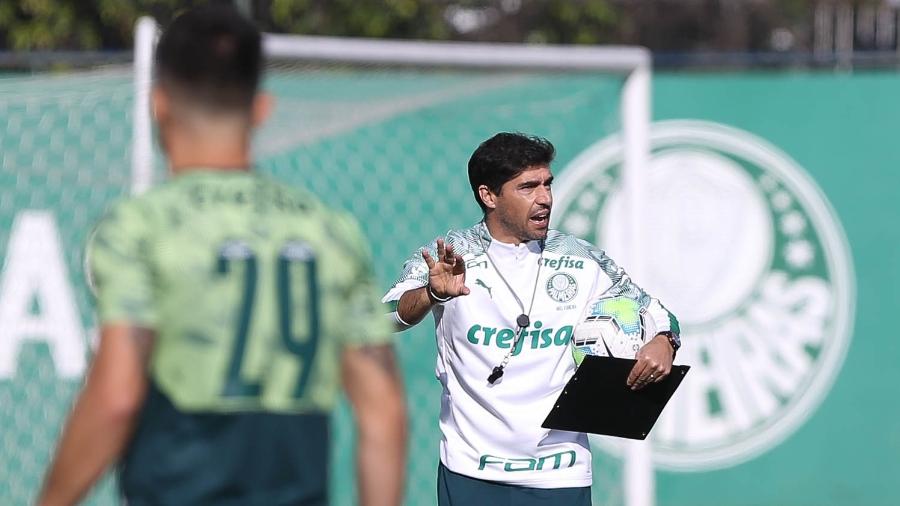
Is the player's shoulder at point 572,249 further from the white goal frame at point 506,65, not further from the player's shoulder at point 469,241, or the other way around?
the white goal frame at point 506,65

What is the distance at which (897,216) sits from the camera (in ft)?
27.8

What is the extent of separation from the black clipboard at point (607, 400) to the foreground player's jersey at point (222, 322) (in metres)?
1.82

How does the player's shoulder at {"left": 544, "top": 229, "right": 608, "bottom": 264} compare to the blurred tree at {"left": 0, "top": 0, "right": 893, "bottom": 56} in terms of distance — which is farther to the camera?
the blurred tree at {"left": 0, "top": 0, "right": 893, "bottom": 56}

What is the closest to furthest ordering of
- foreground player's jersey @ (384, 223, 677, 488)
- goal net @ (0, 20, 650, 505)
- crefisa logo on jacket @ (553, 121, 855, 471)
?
foreground player's jersey @ (384, 223, 677, 488) → goal net @ (0, 20, 650, 505) → crefisa logo on jacket @ (553, 121, 855, 471)

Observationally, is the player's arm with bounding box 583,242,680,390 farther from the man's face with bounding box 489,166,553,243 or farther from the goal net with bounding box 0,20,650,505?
the goal net with bounding box 0,20,650,505

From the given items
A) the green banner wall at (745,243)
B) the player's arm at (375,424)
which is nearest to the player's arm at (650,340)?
the player's arm at (375,424)

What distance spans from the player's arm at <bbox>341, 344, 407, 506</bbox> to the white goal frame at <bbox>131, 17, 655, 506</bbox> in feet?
11.4

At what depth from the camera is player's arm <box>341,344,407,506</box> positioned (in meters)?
2.63

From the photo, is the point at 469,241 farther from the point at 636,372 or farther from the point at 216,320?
the point at 216,320

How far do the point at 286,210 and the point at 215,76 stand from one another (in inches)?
10.1

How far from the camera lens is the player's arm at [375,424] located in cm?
263

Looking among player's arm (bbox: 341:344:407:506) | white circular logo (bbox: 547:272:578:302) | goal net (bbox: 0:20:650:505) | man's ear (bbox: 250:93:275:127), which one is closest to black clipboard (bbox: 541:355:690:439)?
white circular logo (bbox: 547:272:578:302)

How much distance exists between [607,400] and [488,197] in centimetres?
74

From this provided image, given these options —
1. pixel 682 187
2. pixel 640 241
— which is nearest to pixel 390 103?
pixel 640 241
